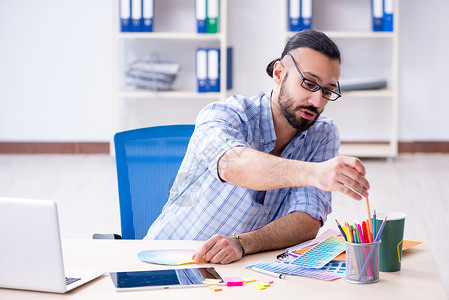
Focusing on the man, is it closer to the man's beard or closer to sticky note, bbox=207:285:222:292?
the man's beard

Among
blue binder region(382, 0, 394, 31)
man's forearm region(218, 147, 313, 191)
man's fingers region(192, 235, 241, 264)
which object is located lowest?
man's fingers region(192, 235, 241, 264)

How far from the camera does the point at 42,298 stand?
1.26 meters

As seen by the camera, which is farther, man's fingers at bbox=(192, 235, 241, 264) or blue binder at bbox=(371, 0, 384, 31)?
blue binder at bbox=(371, 0, 384, 31)

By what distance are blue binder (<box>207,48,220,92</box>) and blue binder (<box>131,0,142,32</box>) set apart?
0.58m

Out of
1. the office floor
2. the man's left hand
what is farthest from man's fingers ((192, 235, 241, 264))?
the office floor

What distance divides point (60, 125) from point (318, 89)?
400 centimetres

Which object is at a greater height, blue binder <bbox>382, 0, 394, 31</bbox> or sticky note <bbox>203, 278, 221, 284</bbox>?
blue binder <bbox>382, 0, 394, 31</bbox>

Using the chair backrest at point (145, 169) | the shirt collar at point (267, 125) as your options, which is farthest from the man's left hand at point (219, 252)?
the chair backrest at point (145, 169)

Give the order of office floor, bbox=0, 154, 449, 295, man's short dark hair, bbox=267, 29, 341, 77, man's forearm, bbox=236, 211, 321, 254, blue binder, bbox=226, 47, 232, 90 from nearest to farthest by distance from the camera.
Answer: man's forearm, bbox=236, 211, 321, 254 → man's short dark hair, bbox=267, 29, 341, 77 → office floor, bbox=0, 154, 449, 295 → blue binder, bbox=226, 47, 232, 90

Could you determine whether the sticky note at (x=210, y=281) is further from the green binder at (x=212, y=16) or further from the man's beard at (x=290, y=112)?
the green binder at (x=212, y=16)

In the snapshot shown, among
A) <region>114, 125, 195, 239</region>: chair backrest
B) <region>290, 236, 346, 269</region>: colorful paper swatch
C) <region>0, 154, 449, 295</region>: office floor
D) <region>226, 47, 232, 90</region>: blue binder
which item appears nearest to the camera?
<region>290, 236, 346, 269</region>: colorful paper swatch

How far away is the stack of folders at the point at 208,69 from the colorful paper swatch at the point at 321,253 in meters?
3.36

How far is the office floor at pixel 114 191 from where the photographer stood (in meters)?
3.46

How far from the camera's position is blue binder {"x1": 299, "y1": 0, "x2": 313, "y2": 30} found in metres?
4.85
